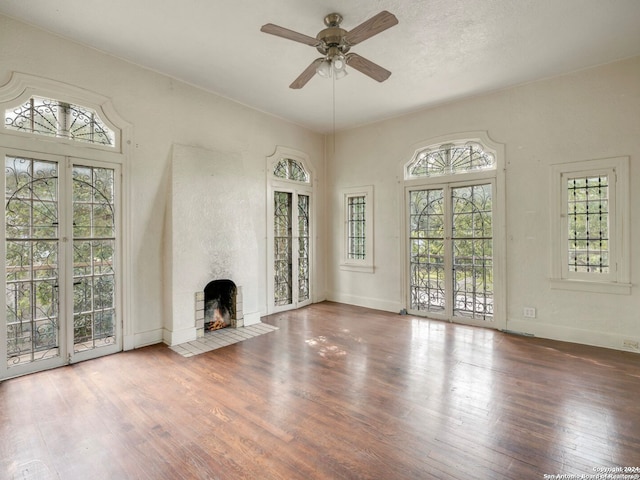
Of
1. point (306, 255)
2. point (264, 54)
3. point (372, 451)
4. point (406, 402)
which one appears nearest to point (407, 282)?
point (306, 255)

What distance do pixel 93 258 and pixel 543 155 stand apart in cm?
562

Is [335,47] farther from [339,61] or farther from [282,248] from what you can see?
[282,248]

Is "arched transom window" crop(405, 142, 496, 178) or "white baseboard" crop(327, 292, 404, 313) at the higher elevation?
"arched transom window" crop(405, 142, 496, 178)

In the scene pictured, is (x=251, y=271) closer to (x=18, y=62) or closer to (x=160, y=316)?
(x=160, y=316)

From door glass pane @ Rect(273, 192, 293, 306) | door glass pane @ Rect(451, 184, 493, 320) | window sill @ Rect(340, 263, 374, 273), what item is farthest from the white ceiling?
window sill @ Rect(340, 263, 374, 273)

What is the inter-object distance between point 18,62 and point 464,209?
5515mm

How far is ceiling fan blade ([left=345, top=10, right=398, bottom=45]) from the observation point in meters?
2.29

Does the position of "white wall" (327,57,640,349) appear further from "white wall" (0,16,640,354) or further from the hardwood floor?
the hardwood floor

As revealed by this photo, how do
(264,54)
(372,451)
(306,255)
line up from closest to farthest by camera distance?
(372,451) < (264,54) < (306,255)

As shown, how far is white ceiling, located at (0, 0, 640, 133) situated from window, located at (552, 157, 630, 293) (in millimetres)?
1287

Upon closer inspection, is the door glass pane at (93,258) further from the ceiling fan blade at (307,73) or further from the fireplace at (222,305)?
the ceiling fan blade at (307,73)

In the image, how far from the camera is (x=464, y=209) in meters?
4.86

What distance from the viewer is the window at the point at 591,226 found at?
12.1ft

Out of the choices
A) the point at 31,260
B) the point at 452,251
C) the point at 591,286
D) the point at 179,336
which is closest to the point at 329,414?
the point at 179,336
